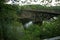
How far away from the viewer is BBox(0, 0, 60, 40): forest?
356cm

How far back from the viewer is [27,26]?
144 inches

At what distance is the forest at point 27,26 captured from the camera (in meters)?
3.56

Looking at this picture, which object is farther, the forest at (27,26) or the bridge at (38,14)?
the bridge at (38,14)

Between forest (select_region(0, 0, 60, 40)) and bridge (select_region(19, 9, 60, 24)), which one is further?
bridge (select_region(19, 9, 60, 24))

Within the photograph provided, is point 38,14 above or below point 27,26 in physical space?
above

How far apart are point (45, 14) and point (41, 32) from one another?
271 millimetres

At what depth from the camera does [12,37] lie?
3521 mm

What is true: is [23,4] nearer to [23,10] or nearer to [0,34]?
[23,10]

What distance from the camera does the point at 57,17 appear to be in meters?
3.70

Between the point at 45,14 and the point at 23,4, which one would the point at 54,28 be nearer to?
the point at 45,14

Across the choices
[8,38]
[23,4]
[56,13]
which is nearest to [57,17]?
[56,13]

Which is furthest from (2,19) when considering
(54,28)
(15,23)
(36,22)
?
(54,28)

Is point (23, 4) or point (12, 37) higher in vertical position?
point (23, 4)

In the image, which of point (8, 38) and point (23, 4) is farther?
point (23, 4)
